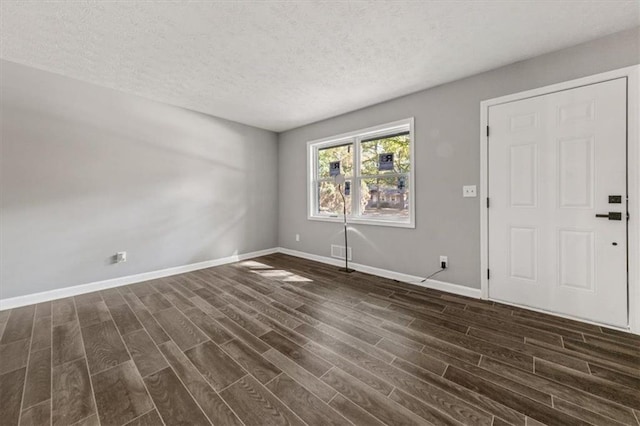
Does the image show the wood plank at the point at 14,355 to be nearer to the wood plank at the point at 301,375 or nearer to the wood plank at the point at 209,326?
the wood plank at the point at 209,326

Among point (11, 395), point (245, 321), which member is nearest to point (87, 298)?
point (11, 395)

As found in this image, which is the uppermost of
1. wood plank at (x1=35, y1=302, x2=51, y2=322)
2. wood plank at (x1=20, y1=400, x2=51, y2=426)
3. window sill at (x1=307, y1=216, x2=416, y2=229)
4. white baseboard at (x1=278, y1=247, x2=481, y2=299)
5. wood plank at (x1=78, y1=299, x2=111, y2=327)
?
window sill at (x1=307, y1=216, x2=416, y2=229)

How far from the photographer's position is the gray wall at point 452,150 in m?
2.36

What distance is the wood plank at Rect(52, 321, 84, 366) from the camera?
1869mm

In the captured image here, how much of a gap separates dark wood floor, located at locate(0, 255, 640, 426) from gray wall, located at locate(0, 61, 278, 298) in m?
0.65

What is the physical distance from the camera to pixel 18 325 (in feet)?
7.61

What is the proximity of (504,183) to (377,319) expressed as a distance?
2036 millimetres

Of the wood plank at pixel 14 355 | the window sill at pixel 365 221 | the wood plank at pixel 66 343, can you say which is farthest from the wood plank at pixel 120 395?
the window sill at pixel 365 221

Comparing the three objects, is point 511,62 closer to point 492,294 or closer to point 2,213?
point 492,294

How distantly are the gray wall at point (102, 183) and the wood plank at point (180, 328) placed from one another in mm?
1452

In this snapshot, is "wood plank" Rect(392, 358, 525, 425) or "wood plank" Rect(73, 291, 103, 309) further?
"wood plank" Rect(73, 291, 103, 309)

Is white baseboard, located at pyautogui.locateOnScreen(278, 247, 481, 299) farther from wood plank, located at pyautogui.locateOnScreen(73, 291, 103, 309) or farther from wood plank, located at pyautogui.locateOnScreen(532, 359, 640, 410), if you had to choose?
wood plank, located at pyautogui.locateOnScreen(73, 291, 103, 309)

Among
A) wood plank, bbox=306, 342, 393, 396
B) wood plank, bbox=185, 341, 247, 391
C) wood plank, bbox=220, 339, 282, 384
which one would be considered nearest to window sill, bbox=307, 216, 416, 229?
wood plank, bbox=306, 342, 393, 396

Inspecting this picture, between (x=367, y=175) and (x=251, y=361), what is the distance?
10.1 feet
